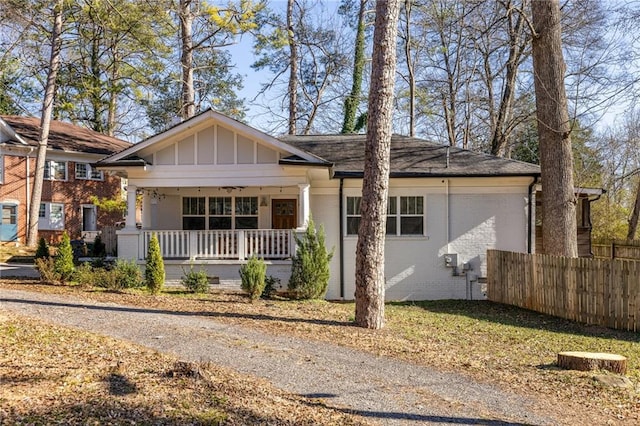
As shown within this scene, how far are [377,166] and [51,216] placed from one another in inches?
1013

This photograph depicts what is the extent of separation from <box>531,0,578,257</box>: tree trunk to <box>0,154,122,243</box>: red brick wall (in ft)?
85.2

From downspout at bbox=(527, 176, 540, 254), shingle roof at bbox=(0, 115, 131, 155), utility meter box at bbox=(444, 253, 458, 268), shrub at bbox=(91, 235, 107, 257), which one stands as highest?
shingle roof at bbox=(0, 115, 131, 155)

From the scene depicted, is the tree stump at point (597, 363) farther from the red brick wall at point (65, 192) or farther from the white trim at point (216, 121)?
the red brick wall at point (65, 192)

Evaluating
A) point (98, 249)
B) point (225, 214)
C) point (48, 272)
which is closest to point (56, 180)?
point (98, 249)

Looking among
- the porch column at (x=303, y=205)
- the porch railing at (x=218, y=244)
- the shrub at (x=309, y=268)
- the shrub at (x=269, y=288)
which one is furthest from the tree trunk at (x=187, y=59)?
the shrub at (x=309, y=268)

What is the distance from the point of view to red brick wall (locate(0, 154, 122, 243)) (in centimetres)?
2773

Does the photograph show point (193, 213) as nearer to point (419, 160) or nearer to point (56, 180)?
point (419, 160)

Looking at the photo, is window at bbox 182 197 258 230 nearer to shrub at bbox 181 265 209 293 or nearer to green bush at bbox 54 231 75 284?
shrub at bbox 181 265 209 293

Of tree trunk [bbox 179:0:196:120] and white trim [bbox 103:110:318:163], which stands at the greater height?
tree trunk [bbox 179:0:196:120]

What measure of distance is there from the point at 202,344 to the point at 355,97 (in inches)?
809

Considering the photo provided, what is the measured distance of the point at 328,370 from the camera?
6.48 metres

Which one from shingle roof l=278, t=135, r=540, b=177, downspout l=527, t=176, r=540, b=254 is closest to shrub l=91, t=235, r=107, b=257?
shingle roof l=278, t=135, r=540, b=177

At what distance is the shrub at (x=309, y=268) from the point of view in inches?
498

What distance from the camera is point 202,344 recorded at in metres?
7.40
